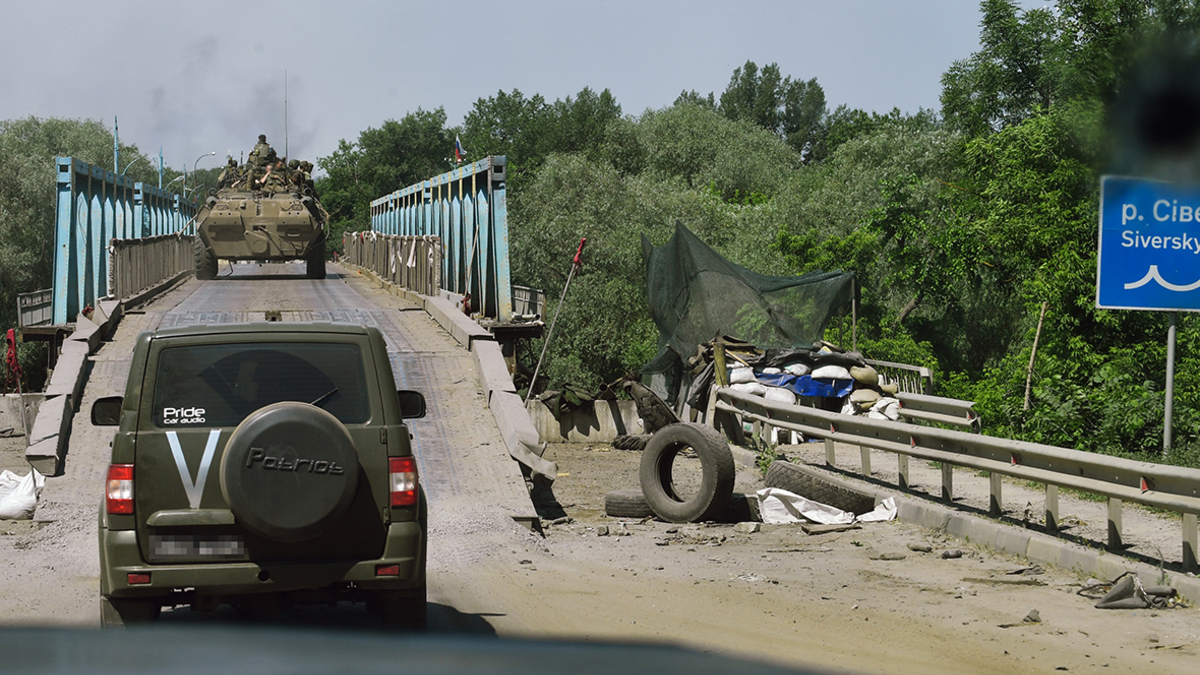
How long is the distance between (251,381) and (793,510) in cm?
645

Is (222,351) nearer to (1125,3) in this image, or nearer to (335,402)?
(335,402)

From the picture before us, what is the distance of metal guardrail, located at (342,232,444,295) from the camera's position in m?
22.5

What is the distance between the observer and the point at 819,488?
10883 mm

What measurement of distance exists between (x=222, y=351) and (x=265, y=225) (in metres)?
27.4

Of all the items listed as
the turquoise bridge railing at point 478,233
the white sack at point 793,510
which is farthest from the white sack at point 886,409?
the turquoise bridge railing at point 478,233

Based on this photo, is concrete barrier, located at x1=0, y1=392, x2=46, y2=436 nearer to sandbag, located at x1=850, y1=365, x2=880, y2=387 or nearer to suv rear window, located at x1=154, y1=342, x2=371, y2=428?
sandbag, located at x1=850, y1=365, x2=880, y2=387

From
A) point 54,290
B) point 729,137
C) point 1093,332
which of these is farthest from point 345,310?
point 729,137

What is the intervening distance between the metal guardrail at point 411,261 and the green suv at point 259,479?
16468 mm

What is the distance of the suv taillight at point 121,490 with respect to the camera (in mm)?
5328

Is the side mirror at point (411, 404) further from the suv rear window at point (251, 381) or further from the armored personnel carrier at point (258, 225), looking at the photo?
the armored personnel carrier at point (258, 225)

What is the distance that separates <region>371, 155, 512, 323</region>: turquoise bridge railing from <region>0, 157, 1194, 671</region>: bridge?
0.05m

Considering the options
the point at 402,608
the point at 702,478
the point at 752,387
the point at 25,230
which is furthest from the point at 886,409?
the point at 25,230

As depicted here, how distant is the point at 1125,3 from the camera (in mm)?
14750

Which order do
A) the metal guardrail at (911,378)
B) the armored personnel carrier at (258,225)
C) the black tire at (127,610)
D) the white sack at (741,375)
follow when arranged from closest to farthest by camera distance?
the black tire at (127,610) < the white sack at (741,375) < the metal guardrail at (911,378) < the armored personnel carrier at (258,225)
